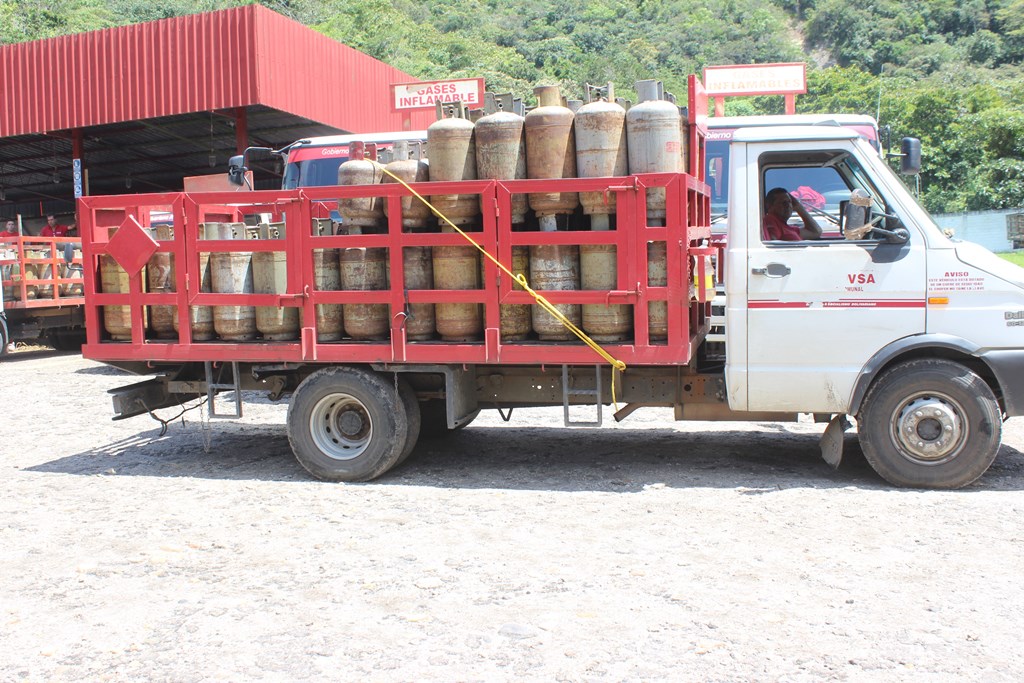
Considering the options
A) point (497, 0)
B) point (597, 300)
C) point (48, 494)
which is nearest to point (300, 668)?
point (597, 300)

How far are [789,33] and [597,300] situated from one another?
115017mm

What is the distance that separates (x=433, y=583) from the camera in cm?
475

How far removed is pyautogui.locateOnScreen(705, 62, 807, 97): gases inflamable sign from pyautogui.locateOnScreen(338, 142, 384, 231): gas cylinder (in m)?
10.3

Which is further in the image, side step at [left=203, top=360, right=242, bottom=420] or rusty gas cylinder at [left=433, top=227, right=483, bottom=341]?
side step at [left=203, top=360, right=242, bottom=420]

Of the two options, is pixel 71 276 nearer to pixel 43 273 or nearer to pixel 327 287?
pixel 43 273

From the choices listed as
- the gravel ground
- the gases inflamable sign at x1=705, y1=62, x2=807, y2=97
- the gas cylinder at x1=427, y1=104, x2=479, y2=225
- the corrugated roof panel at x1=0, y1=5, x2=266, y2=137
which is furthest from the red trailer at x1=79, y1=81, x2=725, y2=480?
the corrugated roof panel at x1=0, y1=5, x2=266, y2=137

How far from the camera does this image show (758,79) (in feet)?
53.4

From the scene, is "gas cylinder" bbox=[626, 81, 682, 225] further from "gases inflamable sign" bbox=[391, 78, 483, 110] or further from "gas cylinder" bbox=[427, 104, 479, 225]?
"gases inflamable sign" bbox=[391, 78, 483, 110]

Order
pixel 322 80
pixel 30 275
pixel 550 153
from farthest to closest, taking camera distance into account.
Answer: pixel 322 80
pixel 30 275
pixel 550 153

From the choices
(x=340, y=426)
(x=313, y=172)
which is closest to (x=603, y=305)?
(x=340, y=426)

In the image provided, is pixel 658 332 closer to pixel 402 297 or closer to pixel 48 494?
pixel 402 297

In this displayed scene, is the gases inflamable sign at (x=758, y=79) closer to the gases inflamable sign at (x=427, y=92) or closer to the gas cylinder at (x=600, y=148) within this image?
the gases inflamable sign at (x=427, y=92)

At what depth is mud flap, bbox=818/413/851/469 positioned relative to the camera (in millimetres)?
6539

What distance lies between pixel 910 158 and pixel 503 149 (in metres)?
3.35
